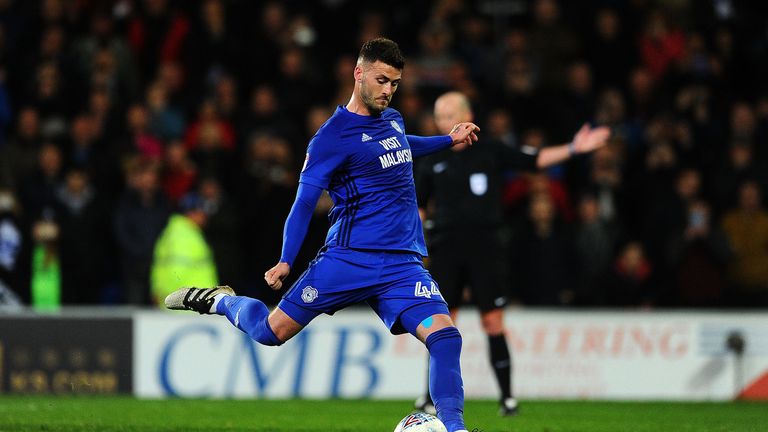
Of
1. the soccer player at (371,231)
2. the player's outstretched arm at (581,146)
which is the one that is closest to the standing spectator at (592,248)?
the player's outstretched arm at (581,146)

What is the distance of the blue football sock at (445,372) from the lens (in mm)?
7398

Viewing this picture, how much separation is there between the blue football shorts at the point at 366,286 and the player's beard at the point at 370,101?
0.81m

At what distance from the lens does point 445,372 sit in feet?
24.3

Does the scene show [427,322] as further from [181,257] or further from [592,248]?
[592,248]

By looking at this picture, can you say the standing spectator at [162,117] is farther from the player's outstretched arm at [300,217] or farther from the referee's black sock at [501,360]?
the player's outstretched arm at [300,217]

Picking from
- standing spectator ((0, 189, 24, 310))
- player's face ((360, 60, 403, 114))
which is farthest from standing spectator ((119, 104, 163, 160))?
player's face ((360, 60, 403, 114))

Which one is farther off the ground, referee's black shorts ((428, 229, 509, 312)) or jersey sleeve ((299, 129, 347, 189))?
jersey sleeve ((299, 129, 347, 189))

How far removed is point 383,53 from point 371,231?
1.00 metres

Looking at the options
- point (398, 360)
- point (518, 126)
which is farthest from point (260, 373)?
point (518, 126)

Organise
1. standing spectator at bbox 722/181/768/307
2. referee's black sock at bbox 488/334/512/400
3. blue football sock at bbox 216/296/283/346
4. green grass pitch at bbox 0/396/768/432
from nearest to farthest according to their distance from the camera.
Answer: blue football sock at bbox 216/296/283/346, green grass pitch at bbox 0/396/768/432, referee's black sock at bbox 488/334/512/400, standing spectator at bbox 722/181/768/307

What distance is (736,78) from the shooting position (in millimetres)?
18031

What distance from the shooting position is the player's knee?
24.4ft

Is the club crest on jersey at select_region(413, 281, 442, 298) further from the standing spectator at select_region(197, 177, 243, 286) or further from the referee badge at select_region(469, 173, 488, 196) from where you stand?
the standing spectator at select_region(197, 177, 243, 286)

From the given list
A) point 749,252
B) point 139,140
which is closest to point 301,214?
point 139,140
